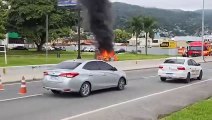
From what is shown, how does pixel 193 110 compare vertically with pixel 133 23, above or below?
below

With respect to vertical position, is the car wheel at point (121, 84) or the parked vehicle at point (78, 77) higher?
the parked vehicle at point (78, 77)

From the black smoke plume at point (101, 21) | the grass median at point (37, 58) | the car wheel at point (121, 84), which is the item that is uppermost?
the black smoke plume at point (101, 21)

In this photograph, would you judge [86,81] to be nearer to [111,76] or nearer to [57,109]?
[111,76]

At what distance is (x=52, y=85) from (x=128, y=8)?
138 meters

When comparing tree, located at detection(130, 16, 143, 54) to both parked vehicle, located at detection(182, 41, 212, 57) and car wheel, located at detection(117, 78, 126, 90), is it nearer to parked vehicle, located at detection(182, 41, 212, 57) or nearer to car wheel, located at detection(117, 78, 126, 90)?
parked vehicle, located at detection(182, 41, 212, 57)

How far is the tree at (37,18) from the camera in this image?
197 feet

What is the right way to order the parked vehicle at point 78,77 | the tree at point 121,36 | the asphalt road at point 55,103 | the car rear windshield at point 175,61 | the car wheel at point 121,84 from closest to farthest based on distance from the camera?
the asphalt road at point 55,103 < the parked vehicle at point 78,77 < the car wheel at point 121,84 < the car rear windshield at point 175,61 < the tree at point 121,36

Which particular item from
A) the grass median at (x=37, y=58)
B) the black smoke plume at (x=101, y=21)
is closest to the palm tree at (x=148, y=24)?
the grass median at (x=37, y=58)

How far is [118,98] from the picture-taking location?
600 inches

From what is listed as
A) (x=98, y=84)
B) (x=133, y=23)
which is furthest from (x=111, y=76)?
(x=133, y=23)

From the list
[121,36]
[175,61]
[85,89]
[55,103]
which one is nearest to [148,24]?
[175,61]

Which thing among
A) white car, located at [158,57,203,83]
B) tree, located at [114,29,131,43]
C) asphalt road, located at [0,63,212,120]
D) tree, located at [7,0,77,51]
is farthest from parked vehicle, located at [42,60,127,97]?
tree, located at [114,29,131,43]

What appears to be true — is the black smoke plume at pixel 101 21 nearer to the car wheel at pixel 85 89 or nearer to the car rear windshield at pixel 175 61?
the car rear windshield at pixel 175 61

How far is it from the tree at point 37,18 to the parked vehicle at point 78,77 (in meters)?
43.2
